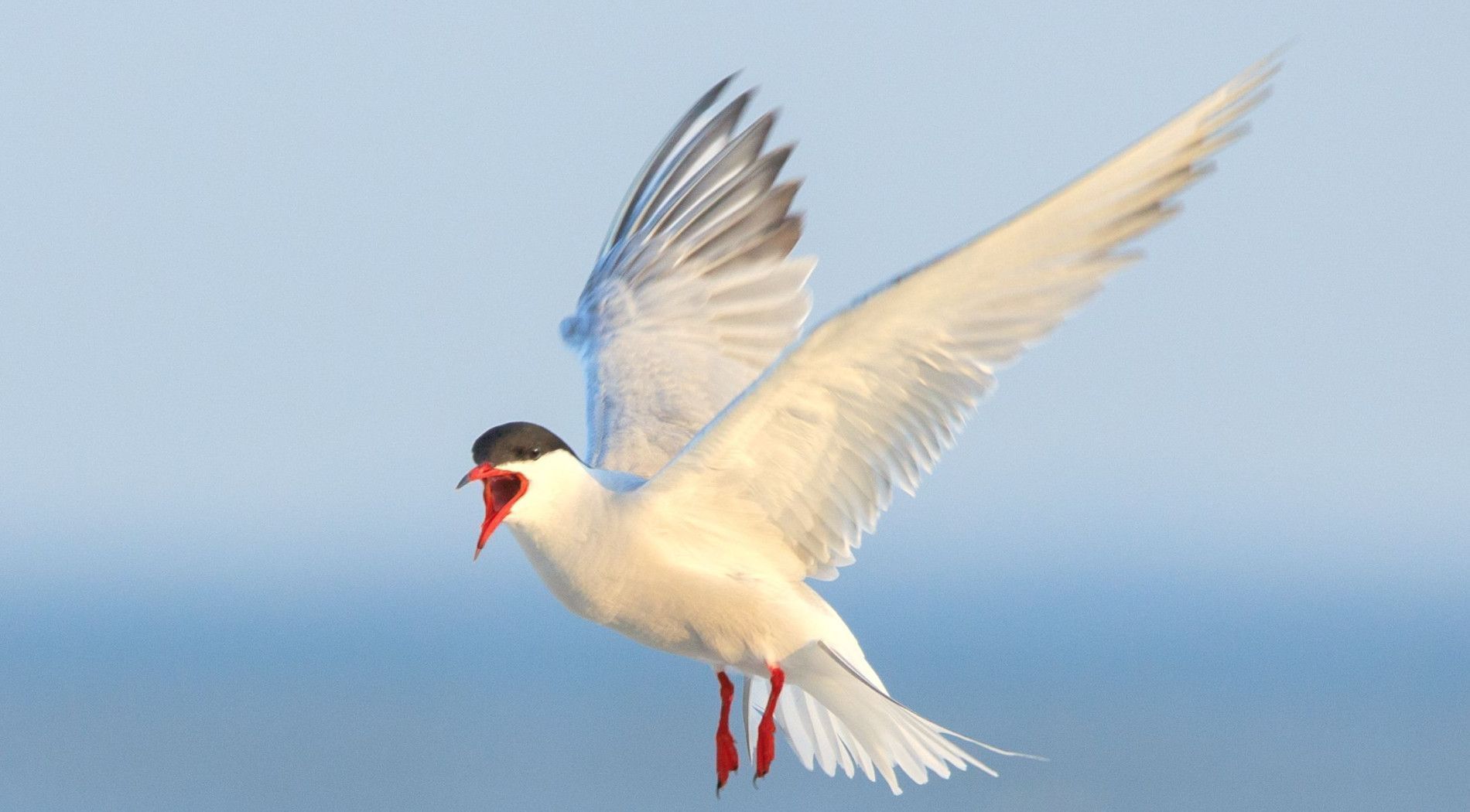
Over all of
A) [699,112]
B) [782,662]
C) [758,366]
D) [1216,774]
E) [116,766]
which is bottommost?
[116,766]

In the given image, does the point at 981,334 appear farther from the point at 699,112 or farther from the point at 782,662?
the point at 699,112

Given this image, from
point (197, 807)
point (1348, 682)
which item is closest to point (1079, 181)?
point (197, 807)

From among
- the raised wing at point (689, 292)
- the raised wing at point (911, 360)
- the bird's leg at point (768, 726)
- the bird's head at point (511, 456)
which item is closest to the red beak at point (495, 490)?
the bird's head at point (511, 456)

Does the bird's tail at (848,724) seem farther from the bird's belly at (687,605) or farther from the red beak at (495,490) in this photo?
the red beak at (495,490)

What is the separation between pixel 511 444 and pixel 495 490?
20 centimetres

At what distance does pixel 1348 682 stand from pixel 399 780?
144 feet

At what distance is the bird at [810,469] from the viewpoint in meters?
5.96

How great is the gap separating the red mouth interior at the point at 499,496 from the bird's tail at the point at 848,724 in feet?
3.30

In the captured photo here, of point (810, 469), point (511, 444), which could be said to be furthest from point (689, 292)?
point (511, 444)

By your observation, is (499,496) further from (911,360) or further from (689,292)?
(689,292)

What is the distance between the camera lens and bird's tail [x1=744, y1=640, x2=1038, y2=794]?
21.8 feet

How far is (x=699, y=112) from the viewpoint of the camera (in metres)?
9.02

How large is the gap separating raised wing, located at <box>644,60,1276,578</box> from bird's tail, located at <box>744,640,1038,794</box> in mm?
355

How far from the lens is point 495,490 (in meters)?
6.41
